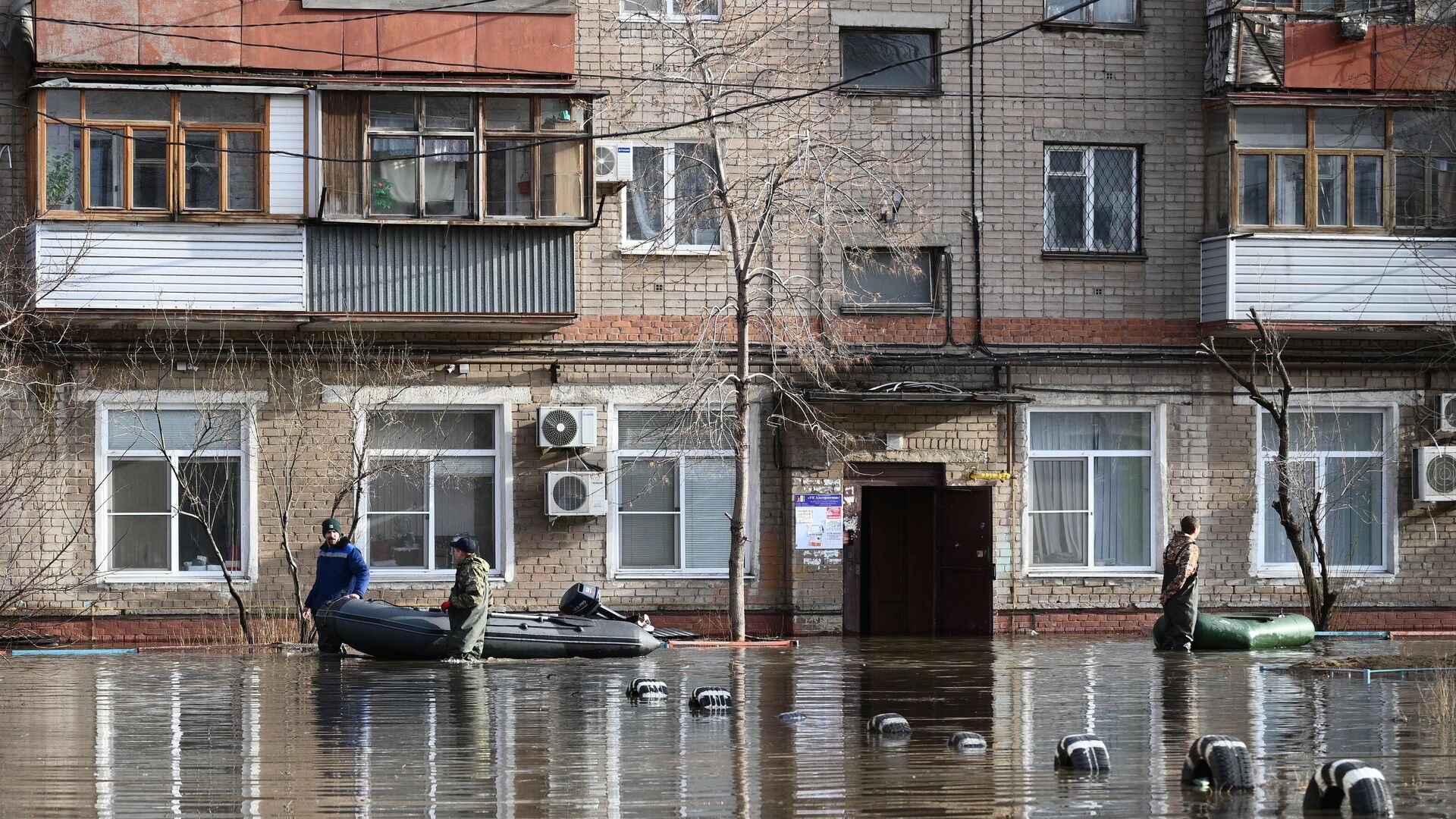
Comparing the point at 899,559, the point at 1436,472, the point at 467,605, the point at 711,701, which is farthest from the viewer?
the point at 899,559

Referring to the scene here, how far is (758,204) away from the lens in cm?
2183

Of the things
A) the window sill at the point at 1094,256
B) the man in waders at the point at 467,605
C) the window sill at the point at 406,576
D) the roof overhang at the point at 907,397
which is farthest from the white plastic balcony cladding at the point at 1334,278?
the man in waders at the point at 467,605

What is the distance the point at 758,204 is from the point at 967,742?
11.3 metres

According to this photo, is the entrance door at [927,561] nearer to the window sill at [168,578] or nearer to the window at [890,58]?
the window at [890,58]

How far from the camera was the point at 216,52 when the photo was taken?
21.1 m

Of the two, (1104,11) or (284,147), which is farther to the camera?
(1104,11)

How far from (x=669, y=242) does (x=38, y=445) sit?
7815mm

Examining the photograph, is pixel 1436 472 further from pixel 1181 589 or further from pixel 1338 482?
pixel 1181 589

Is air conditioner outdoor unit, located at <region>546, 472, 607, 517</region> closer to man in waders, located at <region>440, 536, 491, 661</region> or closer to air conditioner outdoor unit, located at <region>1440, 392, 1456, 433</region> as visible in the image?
man in waders, located at <region>440, 536, 491, 661</region>

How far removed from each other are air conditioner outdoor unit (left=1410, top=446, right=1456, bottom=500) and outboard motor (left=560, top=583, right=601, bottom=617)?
11.2m

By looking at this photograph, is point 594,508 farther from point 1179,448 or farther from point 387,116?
point 1179,448

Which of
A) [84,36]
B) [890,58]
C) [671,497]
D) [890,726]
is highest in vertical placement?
[890,58]

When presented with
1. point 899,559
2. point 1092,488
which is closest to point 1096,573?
point 1092,488

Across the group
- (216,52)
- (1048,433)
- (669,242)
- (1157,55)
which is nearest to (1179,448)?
(1048,433)
